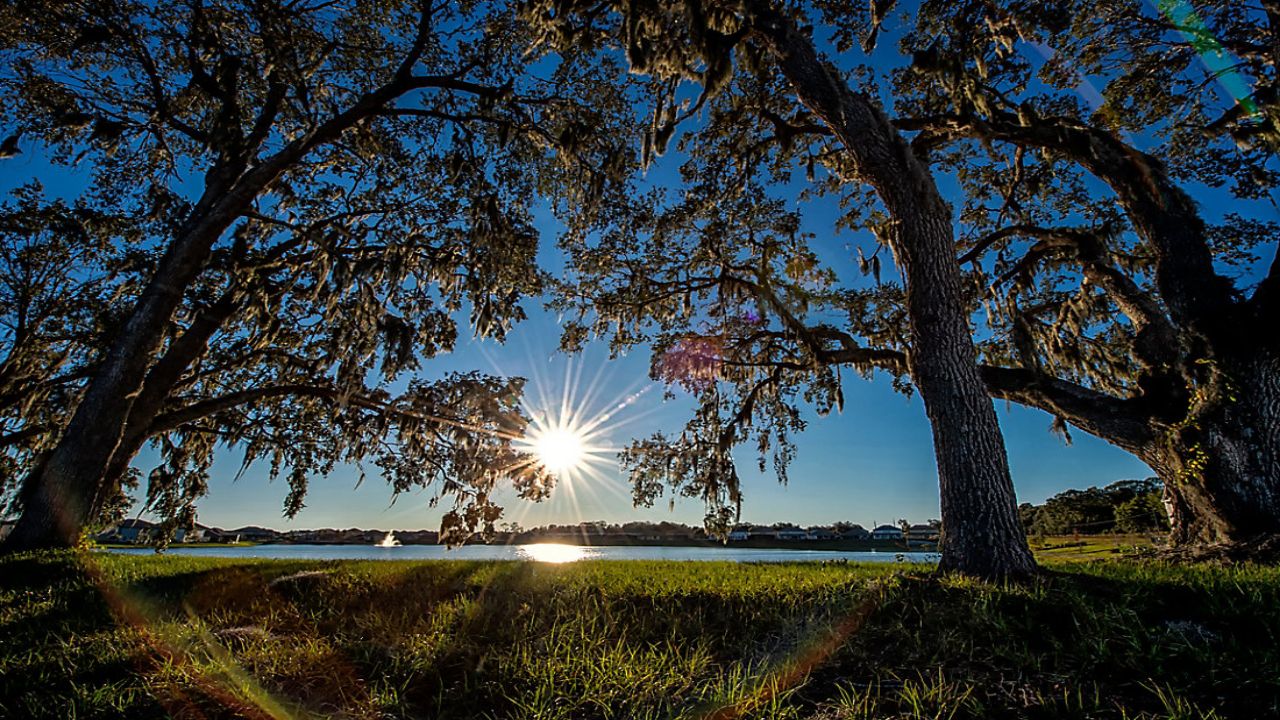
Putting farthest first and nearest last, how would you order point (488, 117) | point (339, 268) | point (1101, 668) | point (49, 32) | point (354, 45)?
1. point (354, 45)
2. point (488, 117)
3. point (49, 32)
4. point (339, 268)
5. point (1101, 668)

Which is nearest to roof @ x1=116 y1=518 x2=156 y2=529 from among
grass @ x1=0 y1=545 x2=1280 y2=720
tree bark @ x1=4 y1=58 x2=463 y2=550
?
tree bark @ x1=4 y1=58 x2=463 y2=550

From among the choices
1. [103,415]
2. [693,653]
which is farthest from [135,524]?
[693,653]

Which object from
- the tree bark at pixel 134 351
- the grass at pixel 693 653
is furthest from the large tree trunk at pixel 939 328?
the tree bark at pixel 134 351

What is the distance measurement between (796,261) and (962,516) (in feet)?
23.6

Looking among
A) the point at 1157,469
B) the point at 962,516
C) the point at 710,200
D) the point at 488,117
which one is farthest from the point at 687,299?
the point at 1157,469

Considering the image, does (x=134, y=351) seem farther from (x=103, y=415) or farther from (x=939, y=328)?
(x=939, y=328)

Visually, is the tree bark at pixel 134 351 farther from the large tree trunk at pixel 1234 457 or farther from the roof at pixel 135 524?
the large tree trunk at pixel 1234 457

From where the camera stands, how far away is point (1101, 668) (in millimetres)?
2811

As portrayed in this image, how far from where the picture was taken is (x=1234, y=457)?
703 cm

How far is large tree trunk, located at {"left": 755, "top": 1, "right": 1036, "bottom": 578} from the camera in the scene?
15.7 feet

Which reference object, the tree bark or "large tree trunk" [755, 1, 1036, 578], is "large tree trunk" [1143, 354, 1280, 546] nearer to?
"large tree trunk" [755, 1, 1036, 578]

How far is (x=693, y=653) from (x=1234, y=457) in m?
8.33

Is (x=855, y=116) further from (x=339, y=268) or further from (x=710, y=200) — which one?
(x=339, y=268)

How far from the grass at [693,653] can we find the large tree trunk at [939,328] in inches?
19.4
